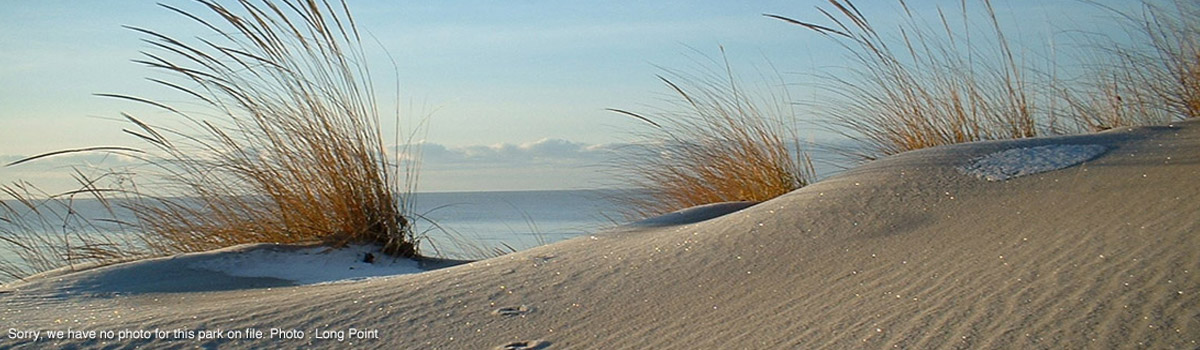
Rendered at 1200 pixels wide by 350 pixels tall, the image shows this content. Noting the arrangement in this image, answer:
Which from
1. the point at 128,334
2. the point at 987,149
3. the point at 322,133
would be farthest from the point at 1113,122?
the point at 128,334

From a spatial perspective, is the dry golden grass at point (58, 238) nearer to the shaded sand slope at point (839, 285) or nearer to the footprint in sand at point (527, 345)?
the shaded sand slope at point (839, 285)

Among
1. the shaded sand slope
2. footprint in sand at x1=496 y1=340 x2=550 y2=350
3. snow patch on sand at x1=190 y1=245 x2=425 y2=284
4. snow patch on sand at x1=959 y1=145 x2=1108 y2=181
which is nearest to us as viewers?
the shaded sand slope

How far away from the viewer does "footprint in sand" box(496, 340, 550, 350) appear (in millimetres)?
1525

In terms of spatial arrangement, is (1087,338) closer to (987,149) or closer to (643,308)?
(643,308)

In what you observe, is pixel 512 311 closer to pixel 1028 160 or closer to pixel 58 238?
pixel 1028 160

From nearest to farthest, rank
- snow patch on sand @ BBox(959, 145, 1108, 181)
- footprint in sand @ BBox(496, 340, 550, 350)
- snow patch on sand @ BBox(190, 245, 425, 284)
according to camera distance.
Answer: footprint in sand @ BBox(496, 340, 550, 350) < snow patch on sand @ BBox(959, 145, 1108, 181) < snow patch on sand @ BBox(190, 245, 425, 284)

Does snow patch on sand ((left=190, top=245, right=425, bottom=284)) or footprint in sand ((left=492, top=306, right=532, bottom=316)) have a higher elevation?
snow patch on sand ((left=190, top=245, right=425, bottom=284))

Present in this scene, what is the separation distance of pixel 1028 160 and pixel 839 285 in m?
→ 0.92

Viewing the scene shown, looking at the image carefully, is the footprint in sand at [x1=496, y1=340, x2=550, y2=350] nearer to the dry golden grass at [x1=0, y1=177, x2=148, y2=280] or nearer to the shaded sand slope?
the shaded sand slope

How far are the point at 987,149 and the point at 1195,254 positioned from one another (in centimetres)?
97

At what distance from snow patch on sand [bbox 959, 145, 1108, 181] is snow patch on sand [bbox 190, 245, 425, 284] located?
1.63 meters

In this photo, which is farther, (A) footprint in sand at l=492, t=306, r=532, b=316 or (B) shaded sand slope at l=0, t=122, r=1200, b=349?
(A) footprint in sand at l=492, t=306, r=532, b=316

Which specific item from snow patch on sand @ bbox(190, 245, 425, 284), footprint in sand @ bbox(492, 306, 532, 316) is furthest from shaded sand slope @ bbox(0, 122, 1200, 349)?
snow patch on sand @ bbox(190, 245, 425, 284)

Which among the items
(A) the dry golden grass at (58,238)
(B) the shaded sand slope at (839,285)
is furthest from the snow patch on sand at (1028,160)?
(A) the dry golden grass at (58,238)
